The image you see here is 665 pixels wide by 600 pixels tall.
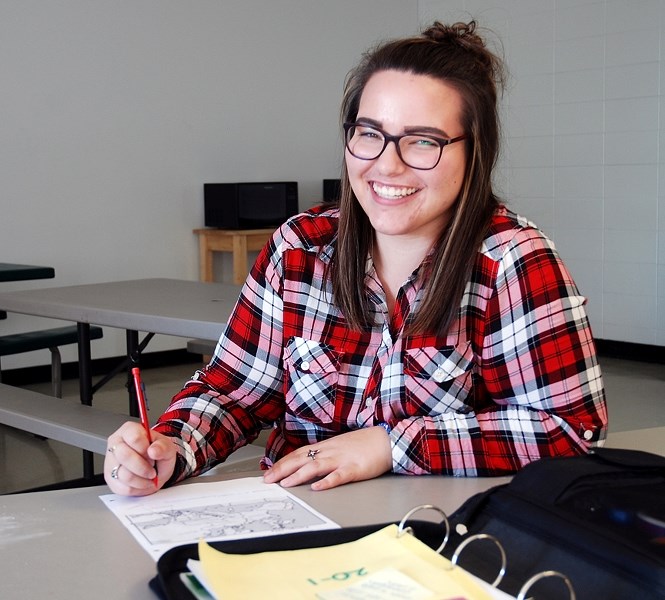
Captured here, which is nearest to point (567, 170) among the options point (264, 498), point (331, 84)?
point (331, 84)

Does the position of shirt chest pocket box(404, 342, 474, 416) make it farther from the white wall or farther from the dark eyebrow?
the white wall

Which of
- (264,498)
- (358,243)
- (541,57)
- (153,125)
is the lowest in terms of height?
(264,498)

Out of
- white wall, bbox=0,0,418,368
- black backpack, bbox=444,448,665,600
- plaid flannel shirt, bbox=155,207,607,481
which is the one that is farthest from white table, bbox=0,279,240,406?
white wall, bbox=0,0,418,368

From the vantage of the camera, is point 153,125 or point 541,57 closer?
point 153,125

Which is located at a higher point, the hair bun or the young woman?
the hair bun

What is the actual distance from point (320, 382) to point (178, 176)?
4952mm

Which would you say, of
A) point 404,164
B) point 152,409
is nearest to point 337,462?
Answer: point 404,164

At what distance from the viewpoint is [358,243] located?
1567 mm

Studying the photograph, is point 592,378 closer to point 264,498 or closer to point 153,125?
point 264,498

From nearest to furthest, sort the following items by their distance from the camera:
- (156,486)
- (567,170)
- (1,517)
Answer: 1. (1,517)
2. (156,486)
3. (567,170)

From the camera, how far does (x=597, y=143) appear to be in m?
6.29

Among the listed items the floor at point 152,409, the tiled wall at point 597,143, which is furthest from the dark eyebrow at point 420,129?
the tiled wall at point 597,143

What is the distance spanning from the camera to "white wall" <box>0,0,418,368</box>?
5504 mm

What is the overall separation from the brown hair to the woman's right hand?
399 millimetres
